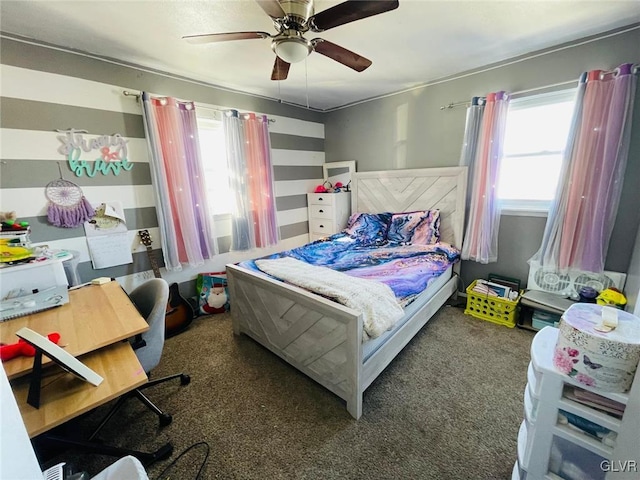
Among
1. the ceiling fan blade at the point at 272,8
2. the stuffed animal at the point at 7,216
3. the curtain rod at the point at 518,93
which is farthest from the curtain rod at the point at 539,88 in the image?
the stuffed animal at the point at 7,216

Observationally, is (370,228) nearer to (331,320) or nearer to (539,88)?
(331,320)

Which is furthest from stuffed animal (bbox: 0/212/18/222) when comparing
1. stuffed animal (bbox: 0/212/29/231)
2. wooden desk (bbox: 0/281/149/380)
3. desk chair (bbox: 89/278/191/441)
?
desk chair (bbox: 89/278/191/441)

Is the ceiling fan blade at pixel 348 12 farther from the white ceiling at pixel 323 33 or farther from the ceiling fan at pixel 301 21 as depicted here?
the white ceiling at pixel 323 33

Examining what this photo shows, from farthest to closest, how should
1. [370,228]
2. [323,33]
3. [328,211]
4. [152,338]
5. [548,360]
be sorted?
[328,211]
[370,228]
[323,33]
[152,338]
[548,360]

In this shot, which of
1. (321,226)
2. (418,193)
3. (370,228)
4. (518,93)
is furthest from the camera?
(321,226)

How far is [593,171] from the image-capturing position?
208 centimetres

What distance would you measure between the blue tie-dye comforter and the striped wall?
1175mm

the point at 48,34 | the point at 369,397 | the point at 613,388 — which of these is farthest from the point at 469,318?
the point at 48,34

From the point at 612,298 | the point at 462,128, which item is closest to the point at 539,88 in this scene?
the point at 462,128

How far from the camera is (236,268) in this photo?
223 centimetres

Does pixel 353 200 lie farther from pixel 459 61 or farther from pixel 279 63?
pixel 279 63

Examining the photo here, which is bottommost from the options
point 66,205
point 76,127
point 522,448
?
point 522,448

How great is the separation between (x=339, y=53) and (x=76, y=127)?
2175mm

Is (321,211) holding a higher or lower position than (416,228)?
higher
